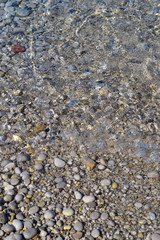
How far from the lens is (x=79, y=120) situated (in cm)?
299

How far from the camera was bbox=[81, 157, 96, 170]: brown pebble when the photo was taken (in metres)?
2.63

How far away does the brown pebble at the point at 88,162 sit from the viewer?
2634 millimetres

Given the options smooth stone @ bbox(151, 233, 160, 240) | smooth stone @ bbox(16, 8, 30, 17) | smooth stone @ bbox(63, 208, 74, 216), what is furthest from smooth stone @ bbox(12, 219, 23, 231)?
smooth stone @ bbox(16, 8, 30, 17)

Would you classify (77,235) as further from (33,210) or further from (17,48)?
(17,48)

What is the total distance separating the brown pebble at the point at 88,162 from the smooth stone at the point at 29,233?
25.0 inches

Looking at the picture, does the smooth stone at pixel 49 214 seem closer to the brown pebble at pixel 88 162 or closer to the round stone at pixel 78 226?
the round stone at pixel 78 226

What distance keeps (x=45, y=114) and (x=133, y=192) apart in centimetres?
101

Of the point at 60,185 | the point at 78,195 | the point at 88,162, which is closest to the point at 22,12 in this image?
the point at 88,162

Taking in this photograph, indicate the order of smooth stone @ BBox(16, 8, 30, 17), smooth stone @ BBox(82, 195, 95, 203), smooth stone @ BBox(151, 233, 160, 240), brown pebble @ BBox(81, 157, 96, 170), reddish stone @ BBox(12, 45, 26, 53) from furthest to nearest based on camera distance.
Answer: smooth stone @ BBox(16, 8, 30, 17) < reddish stone @ BBox(12, 45, 26, 53) < brown pebble @ BBox(81, 157, 96, 170) < smooth stone @ BBox(82, 195, 95, 203) < smooth stone @ BBox(151, 233, 160, 240)

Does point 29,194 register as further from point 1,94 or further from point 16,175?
point 1,94

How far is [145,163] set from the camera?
105 inches

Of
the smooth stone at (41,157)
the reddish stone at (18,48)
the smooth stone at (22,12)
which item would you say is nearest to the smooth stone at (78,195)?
the smooth stone at (41,157)

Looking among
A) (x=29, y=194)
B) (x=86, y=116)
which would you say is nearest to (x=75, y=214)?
(x=29, y=194)

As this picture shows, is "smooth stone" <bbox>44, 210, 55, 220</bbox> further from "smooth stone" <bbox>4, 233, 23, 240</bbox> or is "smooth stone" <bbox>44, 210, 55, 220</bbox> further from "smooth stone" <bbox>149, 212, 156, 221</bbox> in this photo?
"smooth stone" <bbox>149, 212, 156, 221</bbox>
